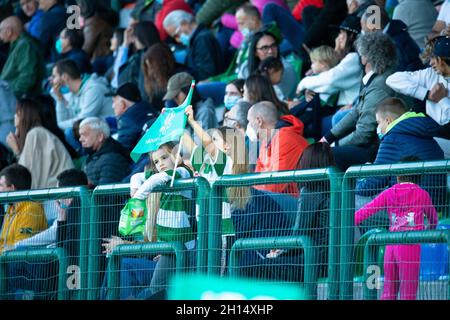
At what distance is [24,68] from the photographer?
715 inches

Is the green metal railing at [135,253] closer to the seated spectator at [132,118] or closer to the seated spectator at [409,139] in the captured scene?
the seated spectator at [409,139]

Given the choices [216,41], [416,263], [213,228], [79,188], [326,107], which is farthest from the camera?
[216,41]

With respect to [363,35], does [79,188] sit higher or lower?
lower

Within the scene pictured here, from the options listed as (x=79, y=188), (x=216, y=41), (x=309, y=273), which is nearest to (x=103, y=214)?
(x=79, y=188)

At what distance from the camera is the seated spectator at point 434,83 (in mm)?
11938

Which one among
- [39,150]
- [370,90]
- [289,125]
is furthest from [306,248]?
[39,150]

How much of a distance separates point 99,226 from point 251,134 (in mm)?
2370

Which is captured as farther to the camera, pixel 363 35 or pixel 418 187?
pixel 363 35

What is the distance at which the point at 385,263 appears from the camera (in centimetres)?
917

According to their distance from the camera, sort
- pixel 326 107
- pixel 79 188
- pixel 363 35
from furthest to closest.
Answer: pixel 326 107 → pixel 363 35 → pixel 79 188

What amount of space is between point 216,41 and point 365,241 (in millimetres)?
7505

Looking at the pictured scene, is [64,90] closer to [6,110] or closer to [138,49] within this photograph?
[6,110]

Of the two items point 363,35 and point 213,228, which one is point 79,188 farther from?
point 363,35

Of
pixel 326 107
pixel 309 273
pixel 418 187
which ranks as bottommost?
pixel 309 273
